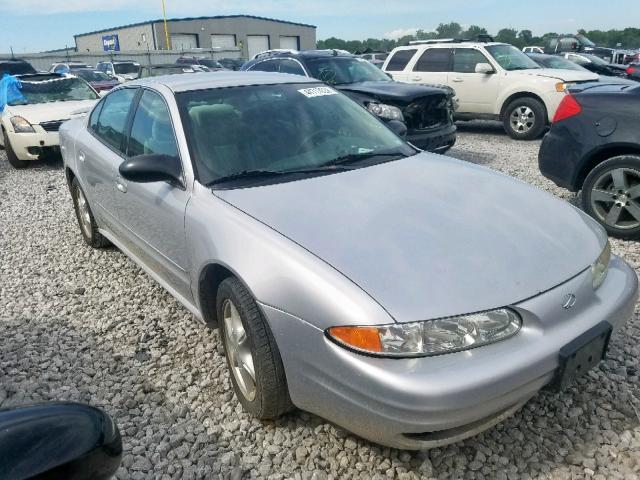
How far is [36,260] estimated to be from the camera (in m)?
4.69

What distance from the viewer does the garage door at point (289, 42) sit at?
57.6m

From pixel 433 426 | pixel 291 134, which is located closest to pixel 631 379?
pixel 433 426

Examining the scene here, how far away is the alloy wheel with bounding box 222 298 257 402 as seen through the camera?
94.1 inches

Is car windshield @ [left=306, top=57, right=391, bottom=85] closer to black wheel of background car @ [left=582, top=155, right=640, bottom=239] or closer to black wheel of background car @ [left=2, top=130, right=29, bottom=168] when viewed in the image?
black wheel of background car @ [left=582, top=155, right=640, bottom=239]

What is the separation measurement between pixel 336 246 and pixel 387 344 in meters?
0.47

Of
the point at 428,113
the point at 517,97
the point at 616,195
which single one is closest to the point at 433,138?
the point at 428,113

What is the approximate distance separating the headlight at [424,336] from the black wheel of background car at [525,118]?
27.3ft

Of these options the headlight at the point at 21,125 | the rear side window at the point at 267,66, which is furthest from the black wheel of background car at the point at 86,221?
the rear side window at the point at 267,66

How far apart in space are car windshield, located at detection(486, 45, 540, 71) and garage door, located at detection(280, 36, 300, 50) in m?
50.3

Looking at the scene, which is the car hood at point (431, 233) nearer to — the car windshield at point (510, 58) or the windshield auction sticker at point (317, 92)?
the windshield auction sticker at point (317, 92)

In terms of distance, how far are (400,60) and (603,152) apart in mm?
7230

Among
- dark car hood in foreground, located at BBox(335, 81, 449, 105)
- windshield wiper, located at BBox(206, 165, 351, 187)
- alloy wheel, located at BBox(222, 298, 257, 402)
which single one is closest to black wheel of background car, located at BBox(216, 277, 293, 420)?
alloy wheel, located at BBox(222, 298, 257, 402)

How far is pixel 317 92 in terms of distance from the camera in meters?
3.44

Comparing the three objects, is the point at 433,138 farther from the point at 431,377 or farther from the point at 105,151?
the point at 431,377
